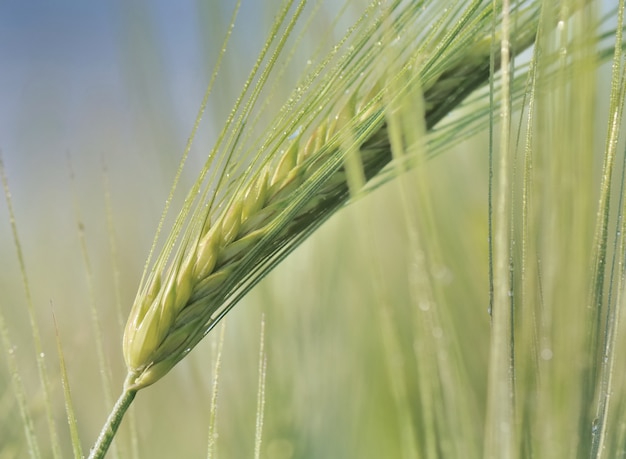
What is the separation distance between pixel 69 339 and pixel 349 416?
0.40m

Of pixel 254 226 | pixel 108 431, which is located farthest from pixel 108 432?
pixel 254 226

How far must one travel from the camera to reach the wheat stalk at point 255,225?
385mm

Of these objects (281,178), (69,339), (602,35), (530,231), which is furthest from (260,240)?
(69,339)

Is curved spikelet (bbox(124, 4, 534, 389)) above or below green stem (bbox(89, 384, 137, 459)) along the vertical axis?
above

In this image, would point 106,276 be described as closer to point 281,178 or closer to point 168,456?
point 168,456

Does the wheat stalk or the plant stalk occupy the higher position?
the wheat stalk

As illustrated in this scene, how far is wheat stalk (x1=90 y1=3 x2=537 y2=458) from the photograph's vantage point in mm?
385

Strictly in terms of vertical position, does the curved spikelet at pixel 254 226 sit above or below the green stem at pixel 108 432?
above

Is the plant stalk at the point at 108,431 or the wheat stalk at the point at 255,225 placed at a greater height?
the wheat stalk at the point at 255,225

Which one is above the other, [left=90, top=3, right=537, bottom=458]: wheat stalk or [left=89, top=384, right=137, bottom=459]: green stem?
[left=90, top=3, right=537, bottom=458]: wheat stalk

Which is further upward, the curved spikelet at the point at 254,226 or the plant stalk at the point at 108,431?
the curved spikelet at the point at 254,226

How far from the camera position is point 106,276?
3.29 ft

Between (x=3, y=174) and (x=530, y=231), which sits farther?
(x=3, y=174)

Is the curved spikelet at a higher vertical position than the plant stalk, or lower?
higher
